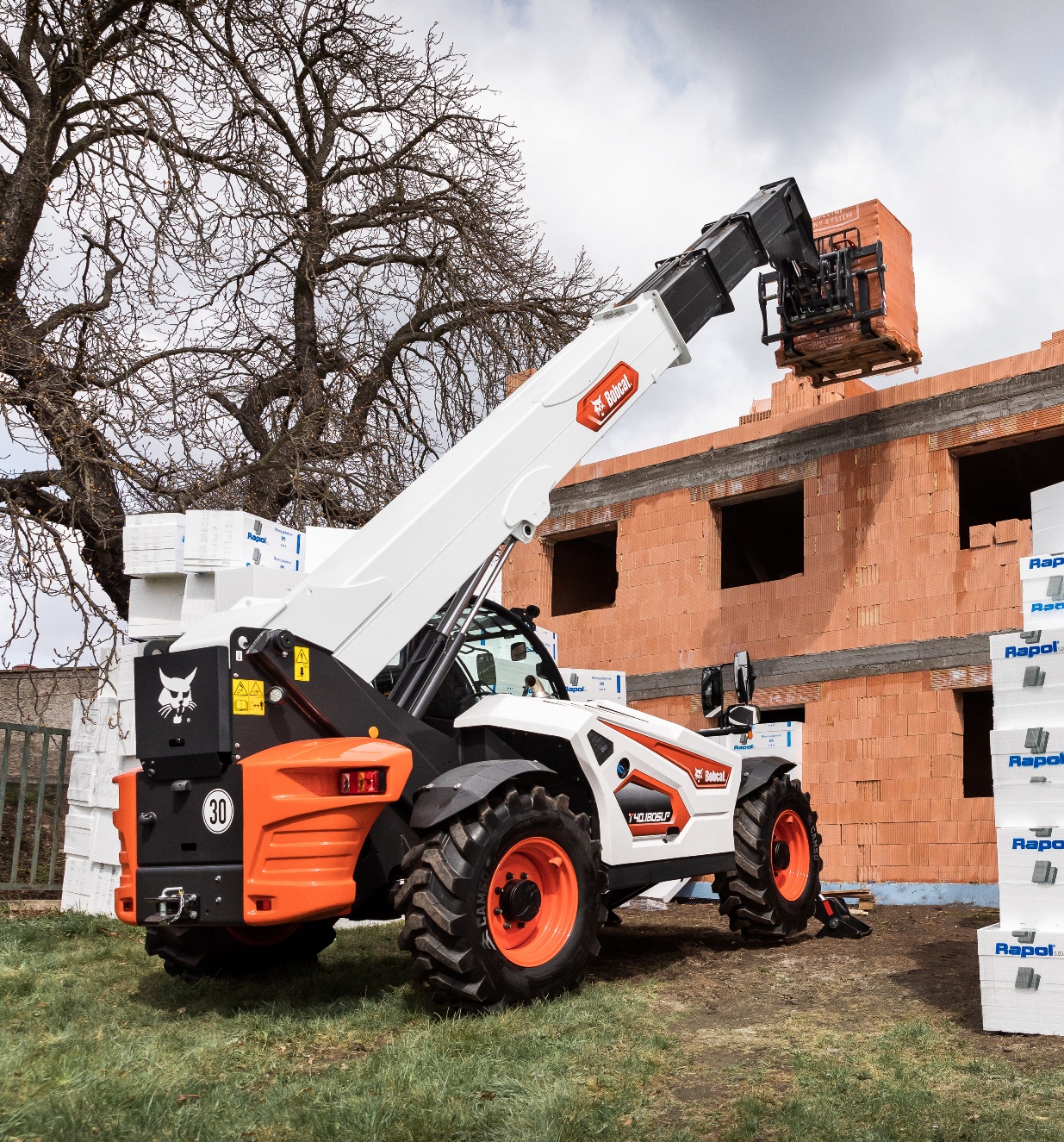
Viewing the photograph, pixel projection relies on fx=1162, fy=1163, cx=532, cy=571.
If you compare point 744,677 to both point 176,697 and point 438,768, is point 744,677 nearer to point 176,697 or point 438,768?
point 438,768

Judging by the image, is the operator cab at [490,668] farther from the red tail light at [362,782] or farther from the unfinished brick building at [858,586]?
the unfinished brick building at [858,586]

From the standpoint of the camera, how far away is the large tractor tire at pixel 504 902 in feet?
19.4

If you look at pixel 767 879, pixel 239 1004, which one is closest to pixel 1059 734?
pixel 767 879

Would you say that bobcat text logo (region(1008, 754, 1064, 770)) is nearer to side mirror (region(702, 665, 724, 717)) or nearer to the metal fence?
side mirror (region(702, 665, 724, 717))

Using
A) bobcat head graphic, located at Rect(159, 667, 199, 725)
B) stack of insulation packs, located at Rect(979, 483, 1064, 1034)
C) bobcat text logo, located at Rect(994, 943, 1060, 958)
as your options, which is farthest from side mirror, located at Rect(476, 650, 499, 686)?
bobcat text logo, located at Rect(994, 943, 1060, 958)

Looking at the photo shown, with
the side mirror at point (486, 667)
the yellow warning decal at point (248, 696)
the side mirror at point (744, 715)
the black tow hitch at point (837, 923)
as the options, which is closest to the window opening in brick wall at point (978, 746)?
the black tow hitch at point (837, 923)

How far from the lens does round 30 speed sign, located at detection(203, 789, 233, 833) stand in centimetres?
573

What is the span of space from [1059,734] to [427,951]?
3.40 meters

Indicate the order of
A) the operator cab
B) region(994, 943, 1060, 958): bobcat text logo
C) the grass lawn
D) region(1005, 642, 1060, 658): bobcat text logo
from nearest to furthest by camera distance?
1. the grass lawn
2. region(994, 943, 1060, 958): bobcat text logo
3. region(1005, 642, 1060, 658): bobcat text logo
4. the operator cab

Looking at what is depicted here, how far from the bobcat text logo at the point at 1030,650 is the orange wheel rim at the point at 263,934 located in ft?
14.9

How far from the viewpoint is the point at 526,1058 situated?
522cm

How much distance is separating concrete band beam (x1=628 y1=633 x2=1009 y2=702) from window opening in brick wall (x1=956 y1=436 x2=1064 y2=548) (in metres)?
1.74

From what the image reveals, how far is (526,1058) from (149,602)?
18.0ft

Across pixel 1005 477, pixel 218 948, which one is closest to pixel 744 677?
pixel 218 948
